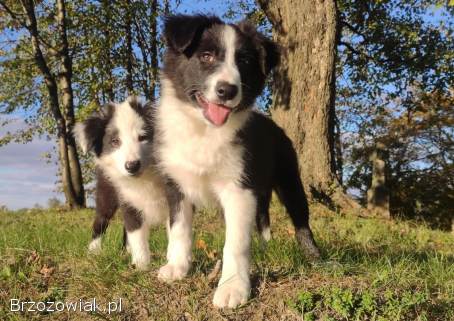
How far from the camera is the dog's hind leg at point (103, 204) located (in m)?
5.38

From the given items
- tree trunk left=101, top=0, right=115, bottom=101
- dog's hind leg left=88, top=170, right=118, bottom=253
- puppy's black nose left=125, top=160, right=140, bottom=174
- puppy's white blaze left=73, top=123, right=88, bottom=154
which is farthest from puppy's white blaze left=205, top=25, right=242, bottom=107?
tree trunk left=101, top=0, right=115, bottom=101

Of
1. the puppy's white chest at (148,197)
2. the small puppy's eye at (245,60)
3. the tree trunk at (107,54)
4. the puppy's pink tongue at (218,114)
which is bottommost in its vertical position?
the puppy's white chest at (148,197)

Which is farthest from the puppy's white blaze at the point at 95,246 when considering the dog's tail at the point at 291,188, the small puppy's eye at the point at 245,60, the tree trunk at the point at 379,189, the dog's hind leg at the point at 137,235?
the tree trunk at the point at 379,189

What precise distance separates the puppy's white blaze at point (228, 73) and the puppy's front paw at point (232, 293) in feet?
3.94

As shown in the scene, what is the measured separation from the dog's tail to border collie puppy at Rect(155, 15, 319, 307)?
109 centimetres

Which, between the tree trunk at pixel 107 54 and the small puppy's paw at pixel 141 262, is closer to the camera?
the small puppy's paw at pixel 141 262

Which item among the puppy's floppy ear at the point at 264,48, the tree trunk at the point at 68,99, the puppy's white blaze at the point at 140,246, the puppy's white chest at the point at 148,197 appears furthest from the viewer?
the tree trunk at the point at 68,99

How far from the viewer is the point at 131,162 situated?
14.7 feet

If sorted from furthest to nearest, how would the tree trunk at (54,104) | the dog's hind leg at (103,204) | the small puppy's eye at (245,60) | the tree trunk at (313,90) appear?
1. the tree trunk at (54,104)
2. the tree trunk at (313,90)
3. the dog's hind leg at (103,204)
4. the small puppy's eye at (245,60)

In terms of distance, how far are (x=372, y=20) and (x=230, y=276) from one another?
1408cm

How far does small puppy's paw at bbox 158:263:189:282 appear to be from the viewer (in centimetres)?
357

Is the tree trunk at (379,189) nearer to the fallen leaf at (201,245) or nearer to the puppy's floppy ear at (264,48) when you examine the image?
the fallen leaf at (201,245)

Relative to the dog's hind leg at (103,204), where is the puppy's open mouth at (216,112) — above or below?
above

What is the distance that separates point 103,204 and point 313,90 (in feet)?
16.9
